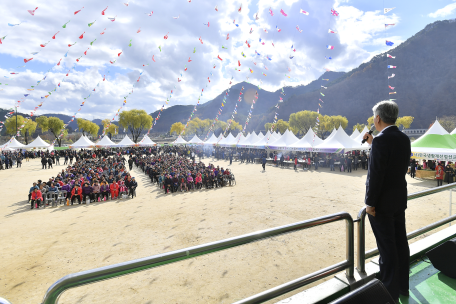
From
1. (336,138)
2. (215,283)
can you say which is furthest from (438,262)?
(336,138)

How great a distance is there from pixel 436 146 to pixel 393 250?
1629 centimetres

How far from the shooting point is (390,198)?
1.99m

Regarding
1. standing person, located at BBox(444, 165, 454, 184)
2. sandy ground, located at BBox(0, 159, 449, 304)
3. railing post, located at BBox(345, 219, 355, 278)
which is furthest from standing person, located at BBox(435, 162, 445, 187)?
railing post, located at BBox(345, 219, 355, 278)

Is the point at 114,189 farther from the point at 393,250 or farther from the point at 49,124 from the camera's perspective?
the point at 49,124

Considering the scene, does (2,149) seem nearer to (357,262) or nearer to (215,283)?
(215,283)

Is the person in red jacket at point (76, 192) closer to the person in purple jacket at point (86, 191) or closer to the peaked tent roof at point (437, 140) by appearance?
the person in purple jacket at point (86, 191)

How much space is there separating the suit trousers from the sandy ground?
1215 millimetres

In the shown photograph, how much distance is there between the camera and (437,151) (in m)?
13.3

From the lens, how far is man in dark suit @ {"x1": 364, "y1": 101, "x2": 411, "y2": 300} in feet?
6.42

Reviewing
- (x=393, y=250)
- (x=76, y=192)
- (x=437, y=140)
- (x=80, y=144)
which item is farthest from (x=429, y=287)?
(x=80, y=144)

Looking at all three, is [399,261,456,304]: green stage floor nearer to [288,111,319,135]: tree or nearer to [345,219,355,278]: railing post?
[345,219,355,278]: railing post

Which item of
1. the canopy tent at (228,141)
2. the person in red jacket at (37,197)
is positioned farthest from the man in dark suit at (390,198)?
the canopy tent at (228,141)

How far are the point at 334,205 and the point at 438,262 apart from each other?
7246 millimetres

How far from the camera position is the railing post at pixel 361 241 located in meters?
2.04
